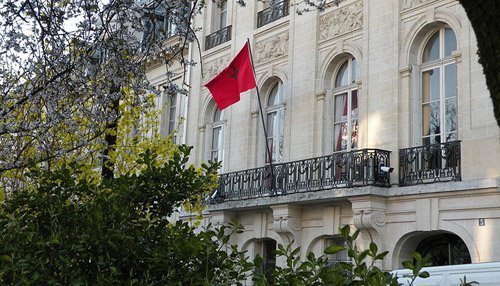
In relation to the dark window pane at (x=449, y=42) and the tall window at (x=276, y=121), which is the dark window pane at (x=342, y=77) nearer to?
the tall window at (x=276, y=121)

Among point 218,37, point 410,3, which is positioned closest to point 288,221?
point 410,3

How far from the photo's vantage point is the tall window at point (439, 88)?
644 inches

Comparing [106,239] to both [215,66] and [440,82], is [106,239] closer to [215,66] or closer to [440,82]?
[440,82]

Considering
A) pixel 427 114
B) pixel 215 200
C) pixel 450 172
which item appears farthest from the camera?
pixel 215 200

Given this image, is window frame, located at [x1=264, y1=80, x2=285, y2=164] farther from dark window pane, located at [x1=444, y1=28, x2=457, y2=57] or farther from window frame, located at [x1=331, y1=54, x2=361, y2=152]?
dark window pane, located at [x1=444, y1=28, x2=457, y2=57]

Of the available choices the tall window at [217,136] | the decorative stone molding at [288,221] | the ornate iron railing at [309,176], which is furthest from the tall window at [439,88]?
the tall window at [217,136]

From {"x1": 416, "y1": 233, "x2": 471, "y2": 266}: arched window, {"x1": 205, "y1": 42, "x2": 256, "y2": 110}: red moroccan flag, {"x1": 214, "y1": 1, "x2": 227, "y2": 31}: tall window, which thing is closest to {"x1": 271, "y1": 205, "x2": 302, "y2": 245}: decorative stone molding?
{"x1": 205, "y1": 42, "x2": 256, "y2": 110}: red moroccan flag

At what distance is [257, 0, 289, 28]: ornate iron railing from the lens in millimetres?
21656

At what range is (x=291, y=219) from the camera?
1917 cm

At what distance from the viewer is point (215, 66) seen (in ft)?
79.8

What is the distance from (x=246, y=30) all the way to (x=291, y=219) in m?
6.71

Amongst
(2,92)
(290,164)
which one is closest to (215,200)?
(290,164)

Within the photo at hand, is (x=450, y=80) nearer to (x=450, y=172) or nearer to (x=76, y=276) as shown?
(x=450, y=172)

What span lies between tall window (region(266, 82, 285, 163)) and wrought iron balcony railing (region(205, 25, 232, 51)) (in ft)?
10.2
